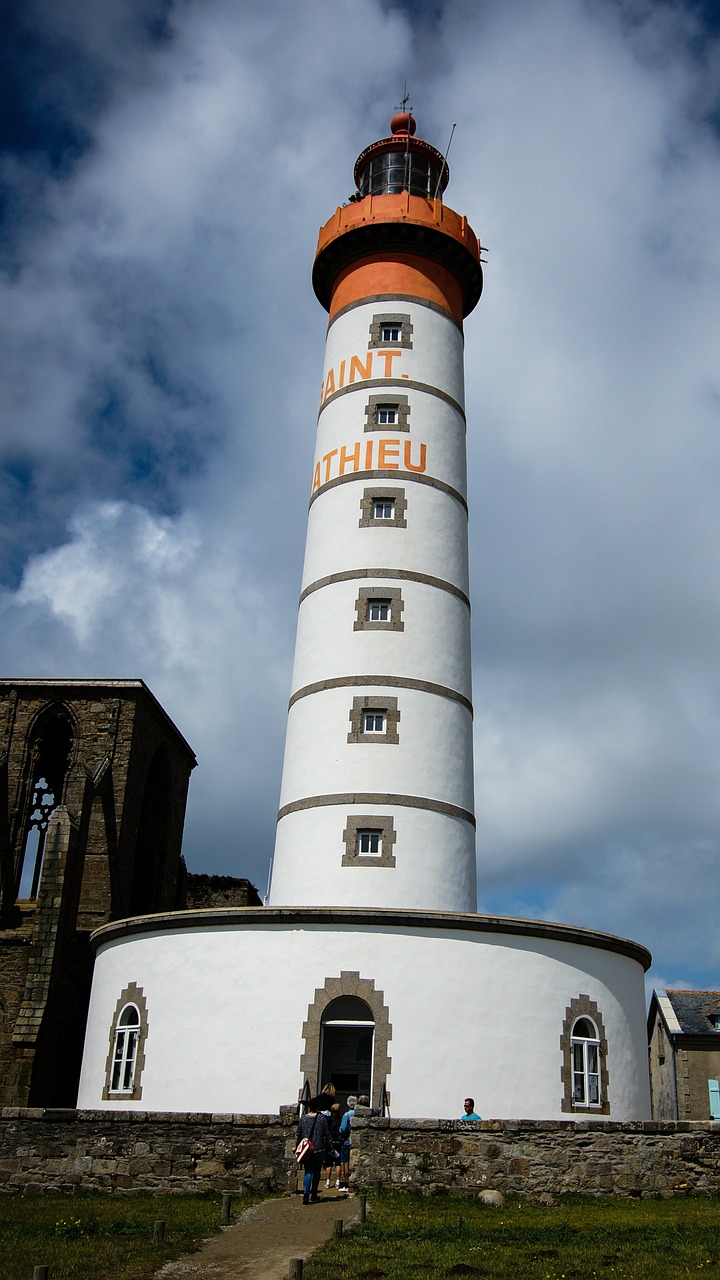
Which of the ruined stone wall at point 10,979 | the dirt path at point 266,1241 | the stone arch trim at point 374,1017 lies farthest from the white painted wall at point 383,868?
the dirt path at point 266,1241

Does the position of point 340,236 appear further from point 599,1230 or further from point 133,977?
point 599,1230

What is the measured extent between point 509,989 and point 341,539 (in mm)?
10224

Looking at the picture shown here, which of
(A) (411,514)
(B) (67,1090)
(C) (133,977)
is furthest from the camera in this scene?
(A) (411,514)

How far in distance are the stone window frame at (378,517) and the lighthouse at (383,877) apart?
50 mm

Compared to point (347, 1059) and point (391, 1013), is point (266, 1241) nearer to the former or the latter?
point (391, 1013)

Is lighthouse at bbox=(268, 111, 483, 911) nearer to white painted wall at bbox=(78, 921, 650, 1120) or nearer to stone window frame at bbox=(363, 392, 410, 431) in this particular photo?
stone window frame at bbox=(363, 392, 410, 431)

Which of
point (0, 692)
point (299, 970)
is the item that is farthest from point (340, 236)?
point (299, 970)

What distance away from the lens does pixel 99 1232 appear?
35.9 feet

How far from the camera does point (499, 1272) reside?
9180mm

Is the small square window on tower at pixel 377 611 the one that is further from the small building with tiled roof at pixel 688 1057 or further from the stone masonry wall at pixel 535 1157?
the small building with tiled roof at pixel 688 1057

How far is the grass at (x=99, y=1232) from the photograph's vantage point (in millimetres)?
9383

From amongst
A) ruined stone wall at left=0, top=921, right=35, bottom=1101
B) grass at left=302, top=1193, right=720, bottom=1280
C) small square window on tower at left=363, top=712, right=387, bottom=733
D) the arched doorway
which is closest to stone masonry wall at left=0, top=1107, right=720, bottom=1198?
grass at left=302, top=1193, right=720, bottom=1280

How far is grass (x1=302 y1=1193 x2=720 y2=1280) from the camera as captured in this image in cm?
927

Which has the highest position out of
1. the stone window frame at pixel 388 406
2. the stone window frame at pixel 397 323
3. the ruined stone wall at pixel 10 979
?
the stone window frame at pixel 397 323
